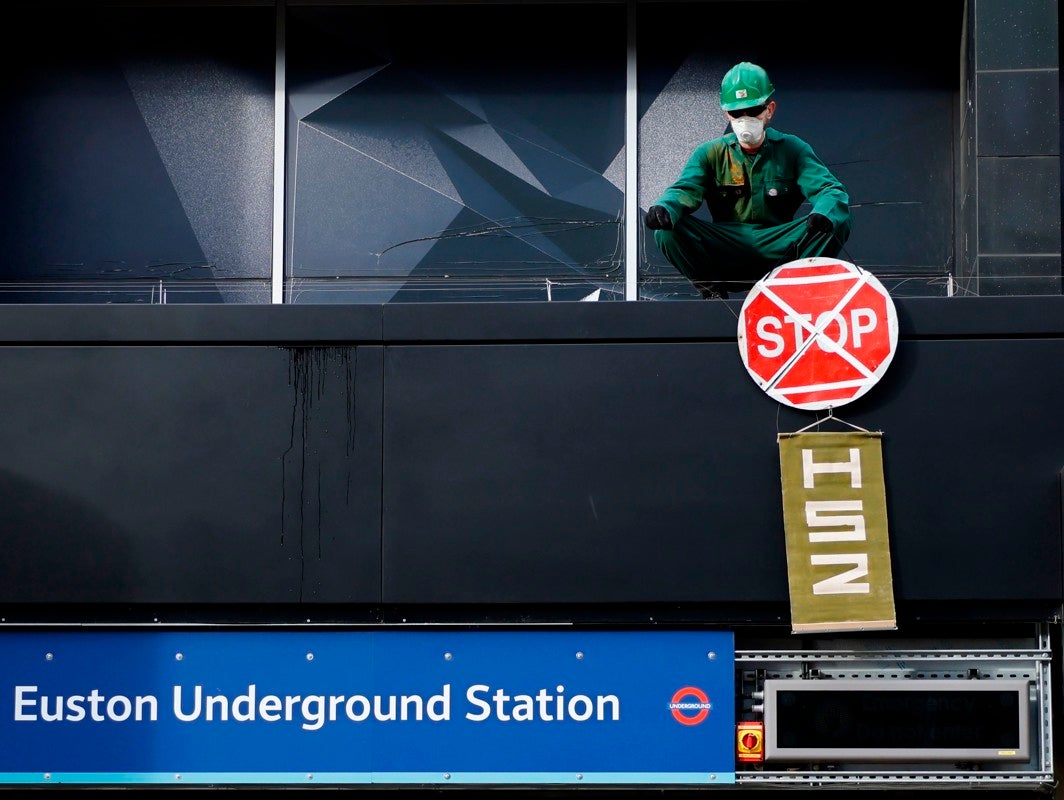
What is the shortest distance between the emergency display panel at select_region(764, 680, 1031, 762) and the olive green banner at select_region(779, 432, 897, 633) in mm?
268

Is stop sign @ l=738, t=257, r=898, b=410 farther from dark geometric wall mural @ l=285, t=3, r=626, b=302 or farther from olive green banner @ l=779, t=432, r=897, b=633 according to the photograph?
dark geometric wall mural @ l=285, t=3, r=626, b=302

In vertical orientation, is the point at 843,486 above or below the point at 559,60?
below

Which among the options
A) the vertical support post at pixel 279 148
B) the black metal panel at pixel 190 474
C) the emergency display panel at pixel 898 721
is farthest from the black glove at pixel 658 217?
the vertical support post at pixel 279 148

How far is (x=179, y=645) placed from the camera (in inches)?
229

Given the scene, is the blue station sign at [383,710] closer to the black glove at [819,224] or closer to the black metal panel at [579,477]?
the black metal panel at [579,477]

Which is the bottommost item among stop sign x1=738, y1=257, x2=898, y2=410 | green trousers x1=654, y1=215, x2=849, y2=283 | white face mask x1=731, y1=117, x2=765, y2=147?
stop sign x1=738, y1=257, x2=898, y2=410

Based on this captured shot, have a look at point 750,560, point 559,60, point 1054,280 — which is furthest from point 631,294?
point 750,560

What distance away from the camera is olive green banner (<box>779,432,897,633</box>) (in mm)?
5672

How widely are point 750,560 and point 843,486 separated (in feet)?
1.63

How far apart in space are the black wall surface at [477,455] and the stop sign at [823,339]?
0.09 meters

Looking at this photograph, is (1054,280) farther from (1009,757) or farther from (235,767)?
(235,767)

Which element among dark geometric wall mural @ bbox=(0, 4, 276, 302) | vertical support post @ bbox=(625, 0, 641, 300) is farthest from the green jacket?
dark geometric wall mural @ bbox=(0, 4, 276, 302)

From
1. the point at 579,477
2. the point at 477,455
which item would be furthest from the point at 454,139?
the point at 579,477

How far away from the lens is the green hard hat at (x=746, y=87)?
6.18 meters
